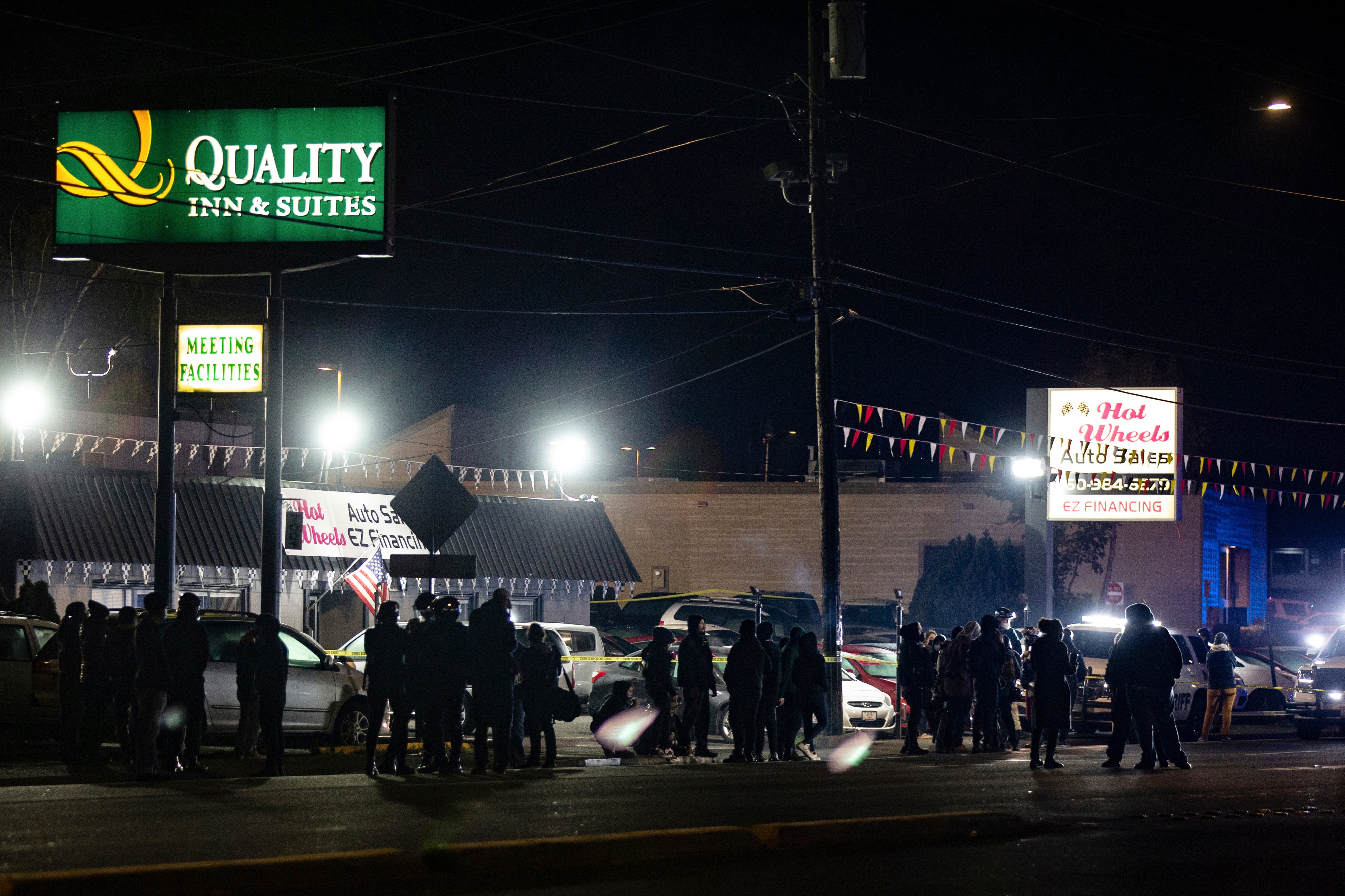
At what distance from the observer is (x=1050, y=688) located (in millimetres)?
17969

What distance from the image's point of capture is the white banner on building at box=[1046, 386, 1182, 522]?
3812 cm

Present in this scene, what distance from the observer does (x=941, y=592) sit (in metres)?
52.3

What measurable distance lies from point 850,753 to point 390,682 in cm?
844

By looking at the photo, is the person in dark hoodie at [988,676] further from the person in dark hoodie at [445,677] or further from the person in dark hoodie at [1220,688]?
the person in dark hoodie at [445,677]

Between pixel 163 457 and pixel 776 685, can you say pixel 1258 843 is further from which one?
pixel 163 457

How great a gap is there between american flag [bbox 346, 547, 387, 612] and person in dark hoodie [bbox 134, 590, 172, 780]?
33.0 feet

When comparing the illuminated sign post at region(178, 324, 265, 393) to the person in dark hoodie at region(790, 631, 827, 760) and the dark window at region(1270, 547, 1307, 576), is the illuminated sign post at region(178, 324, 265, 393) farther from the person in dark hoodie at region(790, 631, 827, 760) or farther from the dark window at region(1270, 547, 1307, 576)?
the dark window at region(1270, 547, 1307, 576)

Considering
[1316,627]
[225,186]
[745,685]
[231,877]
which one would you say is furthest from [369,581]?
[1316,627]

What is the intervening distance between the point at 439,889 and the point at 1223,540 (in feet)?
171

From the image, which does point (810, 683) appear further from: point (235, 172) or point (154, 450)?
point (154, 450)

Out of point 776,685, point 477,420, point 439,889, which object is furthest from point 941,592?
point 439,889

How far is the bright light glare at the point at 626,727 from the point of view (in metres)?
19.6

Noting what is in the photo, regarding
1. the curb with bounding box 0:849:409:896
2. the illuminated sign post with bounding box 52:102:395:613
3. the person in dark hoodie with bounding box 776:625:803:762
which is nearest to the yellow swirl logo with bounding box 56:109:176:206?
the illuminated sign post with bounding box 52:102:395:613

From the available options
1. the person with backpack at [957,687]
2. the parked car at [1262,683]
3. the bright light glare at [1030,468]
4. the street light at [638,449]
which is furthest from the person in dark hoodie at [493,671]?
the street light at [638,449]
